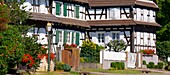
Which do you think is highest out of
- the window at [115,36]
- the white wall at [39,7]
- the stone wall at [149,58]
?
the white wall at [39,7]

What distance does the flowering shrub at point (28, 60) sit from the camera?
30775mm

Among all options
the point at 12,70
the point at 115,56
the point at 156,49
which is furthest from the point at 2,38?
the point at 156,49

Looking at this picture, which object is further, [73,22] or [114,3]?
[114,3]

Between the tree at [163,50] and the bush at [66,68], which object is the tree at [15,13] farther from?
the tree at [163,50]

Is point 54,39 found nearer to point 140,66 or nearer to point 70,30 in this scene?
point 70,30

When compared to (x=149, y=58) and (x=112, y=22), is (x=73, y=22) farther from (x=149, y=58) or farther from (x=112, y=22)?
(x=149, y=58)

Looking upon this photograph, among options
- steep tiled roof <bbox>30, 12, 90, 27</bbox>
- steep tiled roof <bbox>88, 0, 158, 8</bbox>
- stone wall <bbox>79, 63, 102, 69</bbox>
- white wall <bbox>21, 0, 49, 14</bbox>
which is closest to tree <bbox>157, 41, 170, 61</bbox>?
steep tiled roof <bbox>88, 0, 158, 8</bbox>

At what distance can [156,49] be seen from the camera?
67312 millimetres

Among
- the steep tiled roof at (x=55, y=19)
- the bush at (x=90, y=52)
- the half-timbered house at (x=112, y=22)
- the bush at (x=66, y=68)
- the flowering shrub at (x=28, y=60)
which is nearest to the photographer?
the flowering shrub at (x=28, y=60)

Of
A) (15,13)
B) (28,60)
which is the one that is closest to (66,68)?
(28,60)

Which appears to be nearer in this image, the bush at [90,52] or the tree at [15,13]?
the tree at [15,13]

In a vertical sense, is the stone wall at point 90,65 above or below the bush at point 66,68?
below

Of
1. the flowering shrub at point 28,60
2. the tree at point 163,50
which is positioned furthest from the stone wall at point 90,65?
the tree at point 163,50

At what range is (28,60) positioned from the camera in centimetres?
3125
